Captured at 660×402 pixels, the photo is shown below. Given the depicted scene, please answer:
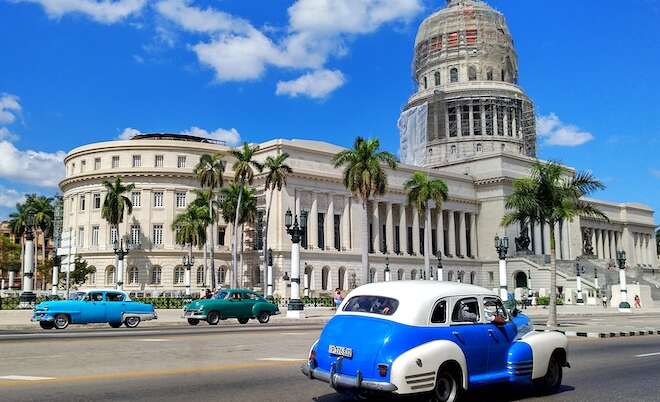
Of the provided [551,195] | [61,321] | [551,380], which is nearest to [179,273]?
[61,321]

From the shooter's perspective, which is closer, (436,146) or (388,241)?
(388,241)

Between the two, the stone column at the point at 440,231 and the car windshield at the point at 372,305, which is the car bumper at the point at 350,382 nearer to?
the car windshield at the point at 372,305

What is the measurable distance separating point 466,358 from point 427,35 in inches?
4531

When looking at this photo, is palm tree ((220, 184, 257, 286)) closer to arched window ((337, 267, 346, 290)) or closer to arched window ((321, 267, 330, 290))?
arched window ((321, 267, 330, 290))

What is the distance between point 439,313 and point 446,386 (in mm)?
1046

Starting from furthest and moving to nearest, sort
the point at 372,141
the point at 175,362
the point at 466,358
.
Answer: the point at 372,141
the point at 175,362
the point at 466,358

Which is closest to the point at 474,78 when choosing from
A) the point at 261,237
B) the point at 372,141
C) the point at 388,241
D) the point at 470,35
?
the point at 470,35

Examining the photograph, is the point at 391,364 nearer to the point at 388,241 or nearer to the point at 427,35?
the point at 388,241

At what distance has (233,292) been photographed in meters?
33.3

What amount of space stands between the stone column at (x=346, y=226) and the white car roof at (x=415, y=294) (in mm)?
72236

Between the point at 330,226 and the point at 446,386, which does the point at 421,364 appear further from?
the point at 330,226

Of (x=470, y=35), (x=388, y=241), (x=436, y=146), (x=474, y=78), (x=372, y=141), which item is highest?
(x=470, y=35)

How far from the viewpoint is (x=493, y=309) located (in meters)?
10.8

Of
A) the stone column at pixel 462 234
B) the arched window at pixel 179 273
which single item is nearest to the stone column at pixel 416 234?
the stone column at pixel 462 234
